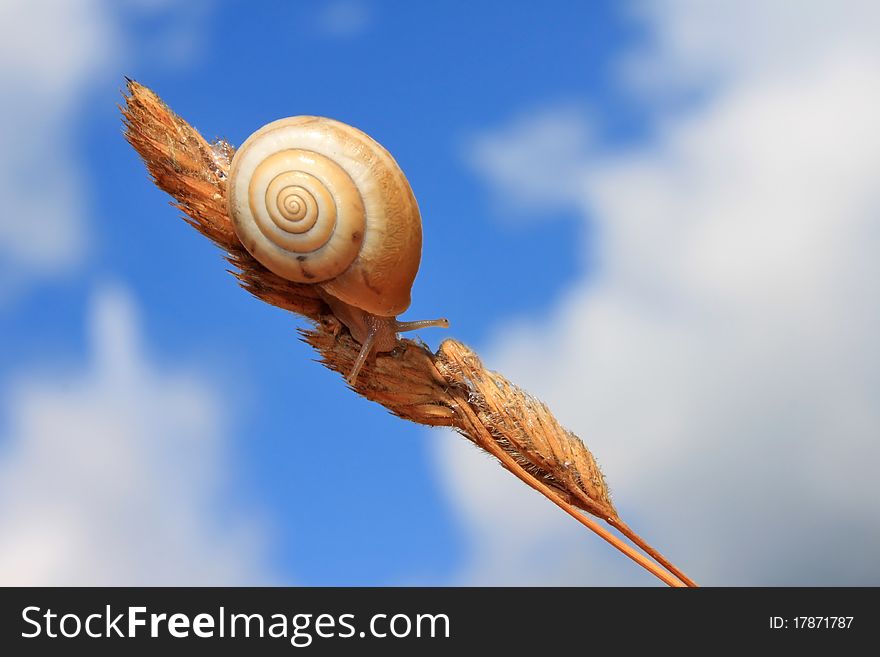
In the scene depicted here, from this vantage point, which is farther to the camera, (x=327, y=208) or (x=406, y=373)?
(x=406, y=373)

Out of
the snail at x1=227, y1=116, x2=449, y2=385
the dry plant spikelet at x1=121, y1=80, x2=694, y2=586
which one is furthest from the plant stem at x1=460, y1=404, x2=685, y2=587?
the snail at x1=227, y1=116, x2=449, y2=385

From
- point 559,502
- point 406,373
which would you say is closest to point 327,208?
point 406,373

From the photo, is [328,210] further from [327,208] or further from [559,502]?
[559,502]

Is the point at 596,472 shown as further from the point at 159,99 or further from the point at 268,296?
the point at 159,99

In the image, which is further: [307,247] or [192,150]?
[192,150]

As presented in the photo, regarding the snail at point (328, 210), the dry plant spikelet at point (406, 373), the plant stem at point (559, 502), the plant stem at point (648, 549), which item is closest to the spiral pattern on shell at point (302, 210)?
the snail at point (328, 210)

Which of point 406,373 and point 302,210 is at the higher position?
point 302,210

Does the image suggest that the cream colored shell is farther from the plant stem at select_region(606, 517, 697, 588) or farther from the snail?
the plant stem at select_region(606, 517, 697, 588)

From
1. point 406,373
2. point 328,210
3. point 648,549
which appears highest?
point 328,210

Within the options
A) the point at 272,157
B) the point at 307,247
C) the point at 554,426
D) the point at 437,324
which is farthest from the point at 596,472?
the point at 272,157
